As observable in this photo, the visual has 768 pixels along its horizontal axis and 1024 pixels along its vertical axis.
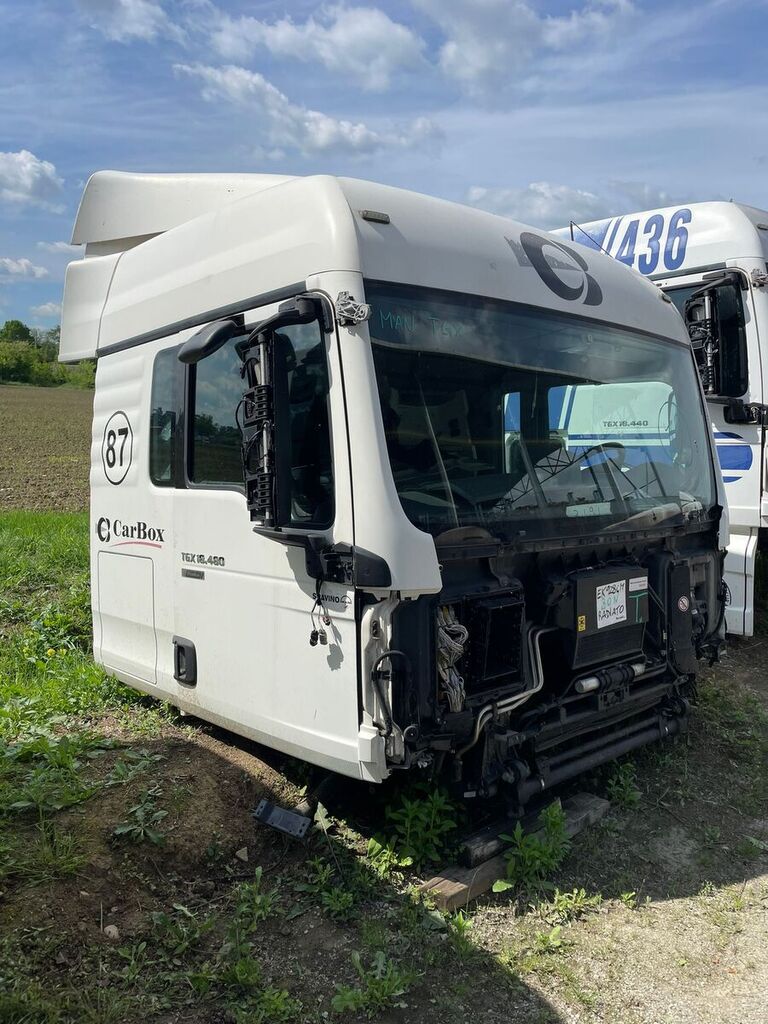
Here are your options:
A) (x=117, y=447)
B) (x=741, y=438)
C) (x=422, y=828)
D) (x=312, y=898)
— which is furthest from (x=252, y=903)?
(x=741, y=438)

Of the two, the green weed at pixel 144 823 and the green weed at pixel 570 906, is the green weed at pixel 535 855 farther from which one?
the green weed at pixel 144 823

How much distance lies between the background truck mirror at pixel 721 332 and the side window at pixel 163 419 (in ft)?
10.5

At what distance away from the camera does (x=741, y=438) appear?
6246mm

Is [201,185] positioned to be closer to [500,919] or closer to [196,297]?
[196,297]

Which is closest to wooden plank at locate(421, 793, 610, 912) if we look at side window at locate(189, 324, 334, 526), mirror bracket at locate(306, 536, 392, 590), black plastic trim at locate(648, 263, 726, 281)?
mirror bracket at locate(306, 536, 392, 590)

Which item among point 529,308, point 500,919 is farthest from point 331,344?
point 500,919

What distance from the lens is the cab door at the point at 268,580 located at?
11.0 ft

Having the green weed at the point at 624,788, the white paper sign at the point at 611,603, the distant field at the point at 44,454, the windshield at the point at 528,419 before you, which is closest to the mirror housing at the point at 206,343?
the windshield at the point at 528,419

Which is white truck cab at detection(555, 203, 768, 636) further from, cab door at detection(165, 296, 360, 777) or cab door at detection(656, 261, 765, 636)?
cab door at detection(165, 296, 360, 777)

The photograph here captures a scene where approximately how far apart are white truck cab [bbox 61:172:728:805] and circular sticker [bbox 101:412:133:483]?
0.02m

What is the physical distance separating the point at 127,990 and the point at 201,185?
3.99 m

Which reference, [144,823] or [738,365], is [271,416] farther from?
[738,365]

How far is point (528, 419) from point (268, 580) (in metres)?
1.39

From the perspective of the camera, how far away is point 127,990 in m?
2.94
